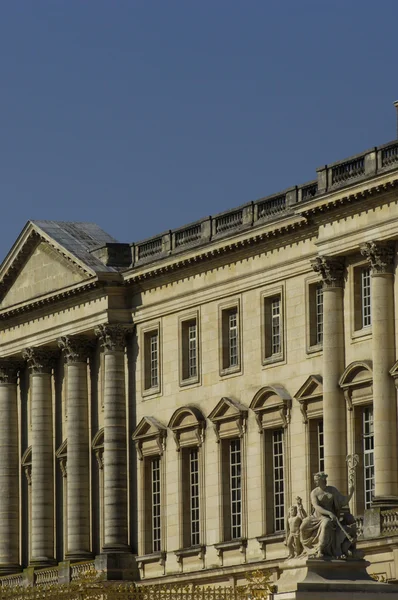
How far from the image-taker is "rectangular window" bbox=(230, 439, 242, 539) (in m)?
89.2

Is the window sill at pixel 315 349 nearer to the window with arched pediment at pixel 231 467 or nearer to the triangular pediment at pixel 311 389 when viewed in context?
the triangular pediment at pixel 311 389

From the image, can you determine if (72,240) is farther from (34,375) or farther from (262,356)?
(262,356)

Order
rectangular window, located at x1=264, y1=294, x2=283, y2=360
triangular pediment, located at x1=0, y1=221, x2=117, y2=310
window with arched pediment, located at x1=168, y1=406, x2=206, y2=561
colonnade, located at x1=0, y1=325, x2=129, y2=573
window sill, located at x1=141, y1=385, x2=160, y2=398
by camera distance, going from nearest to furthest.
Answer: rectangular window, located at x1=264, y1=294, x2=283, y2=360 < window with arched pediment, located at x1=168, y1=406, x2=206, y2=561 < window sill, located at x1=141, y1=385, x2=160, y2=398 < colonnade, located at x1=0, y1=325, x2=129, y2=573 < triangular pediment, located at x1=0, y1=221, x2=117, y2=310

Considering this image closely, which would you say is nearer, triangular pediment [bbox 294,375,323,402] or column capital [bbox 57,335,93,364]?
triangular pediment [bbox 294,375,323,402]

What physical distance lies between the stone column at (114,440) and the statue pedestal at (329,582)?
41.6 m

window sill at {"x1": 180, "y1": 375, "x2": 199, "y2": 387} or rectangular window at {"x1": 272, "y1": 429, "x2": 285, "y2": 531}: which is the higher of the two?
window sill at {"x1": 180, "y1": 375, "x2": 199, "y2": 387}

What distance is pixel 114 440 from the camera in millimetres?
96688

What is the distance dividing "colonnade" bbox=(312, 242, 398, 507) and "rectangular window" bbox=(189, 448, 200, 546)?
12.0 meters

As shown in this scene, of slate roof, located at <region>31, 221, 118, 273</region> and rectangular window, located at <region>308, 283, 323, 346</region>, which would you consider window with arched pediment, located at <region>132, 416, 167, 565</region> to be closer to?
slate roof, located at <region>31, 221, 118, 273</region>

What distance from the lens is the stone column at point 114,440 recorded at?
316ft

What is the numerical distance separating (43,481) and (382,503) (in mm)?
27874

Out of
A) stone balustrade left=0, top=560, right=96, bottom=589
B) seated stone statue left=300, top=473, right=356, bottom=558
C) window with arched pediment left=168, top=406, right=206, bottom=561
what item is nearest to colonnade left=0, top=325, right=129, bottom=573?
stone balustrade left=0, top=560, right=96, bottom=589

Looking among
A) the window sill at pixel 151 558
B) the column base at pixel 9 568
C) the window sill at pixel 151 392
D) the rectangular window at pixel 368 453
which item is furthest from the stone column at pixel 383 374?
the column base at pixel 9 568

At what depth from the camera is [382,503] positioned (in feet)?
254
